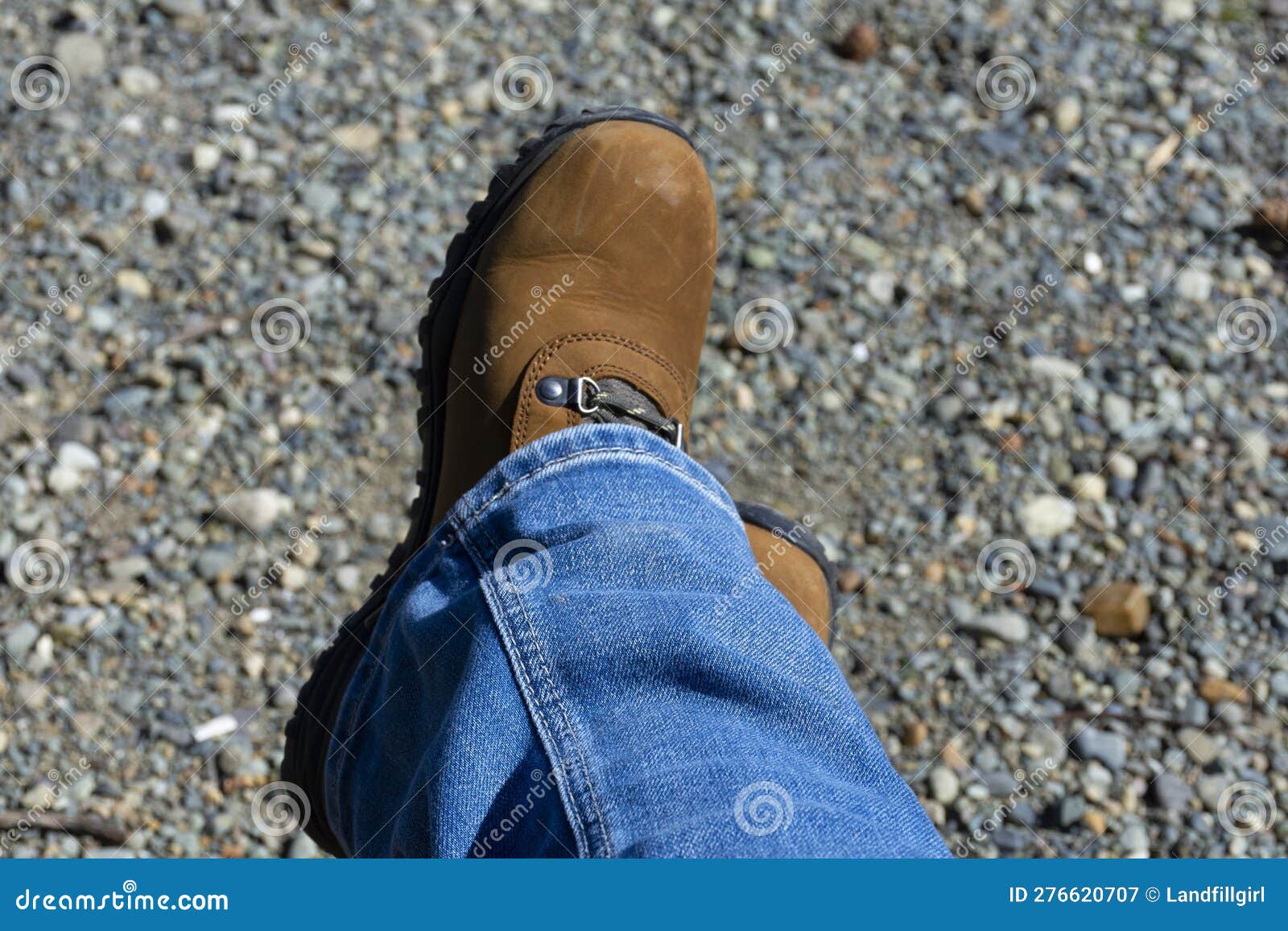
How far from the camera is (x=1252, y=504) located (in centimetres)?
228

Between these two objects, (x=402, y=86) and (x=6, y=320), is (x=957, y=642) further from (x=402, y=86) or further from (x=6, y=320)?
(x=6, y=320)

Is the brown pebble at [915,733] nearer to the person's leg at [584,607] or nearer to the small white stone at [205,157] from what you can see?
the person's leg at [584,607]

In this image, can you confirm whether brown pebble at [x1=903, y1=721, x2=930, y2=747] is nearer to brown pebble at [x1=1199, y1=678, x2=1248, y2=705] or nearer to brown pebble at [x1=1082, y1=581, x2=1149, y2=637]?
brown pebble at [x1=1082, y1=581, x2=1149, y2=637]

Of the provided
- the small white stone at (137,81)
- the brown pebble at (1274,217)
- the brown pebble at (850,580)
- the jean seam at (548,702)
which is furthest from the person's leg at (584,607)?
the brown pebble at (1274,217)

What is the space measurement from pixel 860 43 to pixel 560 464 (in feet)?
4.95

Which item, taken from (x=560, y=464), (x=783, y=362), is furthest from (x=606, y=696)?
(x=783, y=362)

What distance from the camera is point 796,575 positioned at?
196 centimetres

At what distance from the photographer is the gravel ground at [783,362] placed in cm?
206

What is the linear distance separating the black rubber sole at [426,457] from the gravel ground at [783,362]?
0.78 feet

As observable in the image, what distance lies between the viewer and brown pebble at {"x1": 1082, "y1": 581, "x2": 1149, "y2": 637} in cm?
216

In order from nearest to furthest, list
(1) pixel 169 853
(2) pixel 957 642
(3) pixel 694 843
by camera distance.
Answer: (3) pixel 694 843 < (1) pixel 169 853 < (2) pixel 957 642

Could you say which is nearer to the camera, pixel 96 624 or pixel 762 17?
pixel 96 624

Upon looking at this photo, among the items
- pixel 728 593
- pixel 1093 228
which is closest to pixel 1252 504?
pixel 1093 228

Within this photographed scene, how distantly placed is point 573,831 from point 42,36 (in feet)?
7.05
